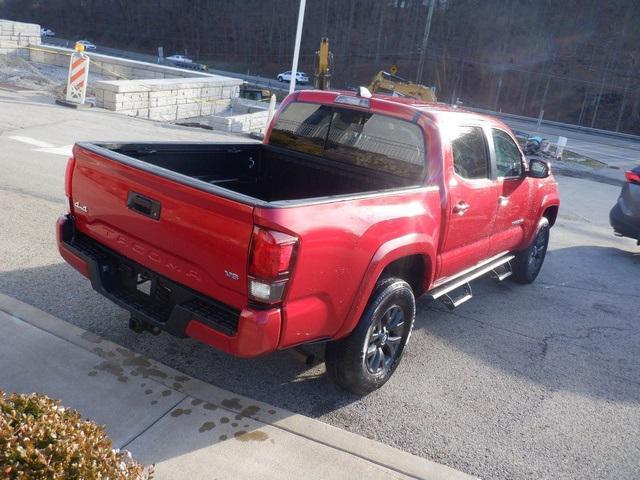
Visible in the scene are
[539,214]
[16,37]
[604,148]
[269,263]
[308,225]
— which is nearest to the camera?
[269,263]

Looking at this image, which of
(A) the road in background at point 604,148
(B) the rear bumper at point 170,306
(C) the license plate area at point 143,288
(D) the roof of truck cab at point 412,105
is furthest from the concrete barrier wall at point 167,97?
(A) the road in background at point 604,148

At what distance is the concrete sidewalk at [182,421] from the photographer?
10.3 ft

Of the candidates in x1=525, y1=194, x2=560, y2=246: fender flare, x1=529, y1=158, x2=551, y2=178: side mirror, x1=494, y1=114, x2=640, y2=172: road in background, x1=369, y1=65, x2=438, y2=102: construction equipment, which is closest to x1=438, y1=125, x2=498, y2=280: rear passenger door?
x1=529, y1=158, x2=551, y2=178: side mirror

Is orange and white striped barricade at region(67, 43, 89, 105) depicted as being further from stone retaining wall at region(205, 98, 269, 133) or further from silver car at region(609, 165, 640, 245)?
silver car at region(609, 165, 640, 245)

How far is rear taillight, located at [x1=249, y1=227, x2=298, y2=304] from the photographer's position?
2961mm

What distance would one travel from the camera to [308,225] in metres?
3.12

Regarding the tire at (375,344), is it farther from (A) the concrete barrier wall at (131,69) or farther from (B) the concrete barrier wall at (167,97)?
(A) the concrete barrier wall at (131,69)

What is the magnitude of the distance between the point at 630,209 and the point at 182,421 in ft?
25.1

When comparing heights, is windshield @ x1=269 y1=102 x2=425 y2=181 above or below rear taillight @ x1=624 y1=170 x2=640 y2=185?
above

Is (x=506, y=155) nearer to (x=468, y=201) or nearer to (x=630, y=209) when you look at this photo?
(x=468, y=201)

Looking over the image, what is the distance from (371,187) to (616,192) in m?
14.4

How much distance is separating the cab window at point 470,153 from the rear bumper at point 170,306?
91.6 inches

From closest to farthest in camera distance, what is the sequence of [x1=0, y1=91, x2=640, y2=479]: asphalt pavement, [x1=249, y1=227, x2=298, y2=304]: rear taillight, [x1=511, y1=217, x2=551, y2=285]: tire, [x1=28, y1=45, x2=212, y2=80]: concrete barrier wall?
1. [x1=249, y1=227, x2=298, y2=304]: rear taillight
2. [x1=0, y1=91, x2=640, y2=479]: asphalt pavement
3. [x1=511, y1=217, x2=551, y2=285]: tire
4. [x1=28, y1=45, x2=212, y2=80]: concrete barrier wall

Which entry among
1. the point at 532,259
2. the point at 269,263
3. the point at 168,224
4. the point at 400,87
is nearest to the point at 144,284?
the point at 168,224
